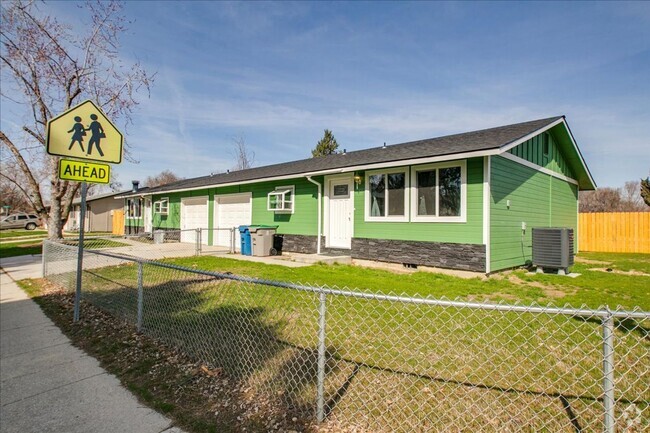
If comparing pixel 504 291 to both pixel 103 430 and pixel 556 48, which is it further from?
pixel 556 48

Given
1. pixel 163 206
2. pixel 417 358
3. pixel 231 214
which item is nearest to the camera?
pixel 417 358

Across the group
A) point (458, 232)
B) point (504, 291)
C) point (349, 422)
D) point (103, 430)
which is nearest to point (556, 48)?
point (458, 232)

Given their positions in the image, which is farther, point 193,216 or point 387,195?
point 193,216

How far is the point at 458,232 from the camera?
8133mm

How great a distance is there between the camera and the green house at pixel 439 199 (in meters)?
7.98

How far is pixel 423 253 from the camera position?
8.62 m

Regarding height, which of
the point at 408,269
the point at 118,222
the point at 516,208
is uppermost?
the point at 516,208

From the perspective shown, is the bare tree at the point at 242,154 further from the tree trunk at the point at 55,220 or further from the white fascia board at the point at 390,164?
the white fascia board at the point at 390,164

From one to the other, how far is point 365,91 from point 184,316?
1254cm

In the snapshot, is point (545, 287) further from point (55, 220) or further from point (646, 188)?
point (646, 188)

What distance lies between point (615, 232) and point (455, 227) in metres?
12.0

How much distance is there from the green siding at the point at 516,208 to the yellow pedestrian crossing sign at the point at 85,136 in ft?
24.9

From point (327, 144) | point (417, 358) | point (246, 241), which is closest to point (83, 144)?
point (417, 358)

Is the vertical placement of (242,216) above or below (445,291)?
above
